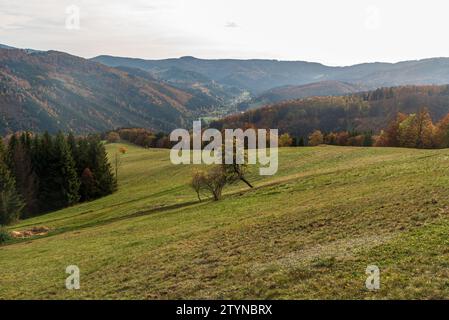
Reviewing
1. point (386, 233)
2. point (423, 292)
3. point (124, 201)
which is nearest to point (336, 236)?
point (386, 233)

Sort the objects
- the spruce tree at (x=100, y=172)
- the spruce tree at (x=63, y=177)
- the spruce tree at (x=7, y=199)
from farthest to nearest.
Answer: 1. the spruce tree at (x=100, y=172)
2. the spruce tree at (x=63, y=177)
3. the spruce tree at (x=7, y=199)

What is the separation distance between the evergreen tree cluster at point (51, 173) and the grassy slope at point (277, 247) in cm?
4077

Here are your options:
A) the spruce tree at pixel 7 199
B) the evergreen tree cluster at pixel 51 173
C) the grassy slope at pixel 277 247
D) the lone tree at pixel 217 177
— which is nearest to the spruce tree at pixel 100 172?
the evergreen tree cluster at pixel 51 173

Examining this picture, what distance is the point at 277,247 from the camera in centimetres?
2238

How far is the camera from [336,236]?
2208cm

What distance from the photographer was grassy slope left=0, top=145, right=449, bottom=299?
16547 millimetres

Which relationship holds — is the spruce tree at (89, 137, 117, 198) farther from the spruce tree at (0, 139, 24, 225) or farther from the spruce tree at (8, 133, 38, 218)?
the spruce tree at (0, 139, 24, 225)

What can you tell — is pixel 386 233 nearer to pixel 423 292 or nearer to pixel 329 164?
pixel 423 292

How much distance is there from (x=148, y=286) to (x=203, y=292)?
13.3ft

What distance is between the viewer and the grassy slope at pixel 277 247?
16.5 meters

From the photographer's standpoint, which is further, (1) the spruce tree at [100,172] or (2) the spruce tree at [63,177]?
(1) the spruce tree at [100,172]

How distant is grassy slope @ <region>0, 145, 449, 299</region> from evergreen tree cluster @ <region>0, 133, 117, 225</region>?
4077 centimetres

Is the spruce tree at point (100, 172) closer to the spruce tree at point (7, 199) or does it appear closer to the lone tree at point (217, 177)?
the spruce tree at point (7, 199)

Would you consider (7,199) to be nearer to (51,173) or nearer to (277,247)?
(51,173)
